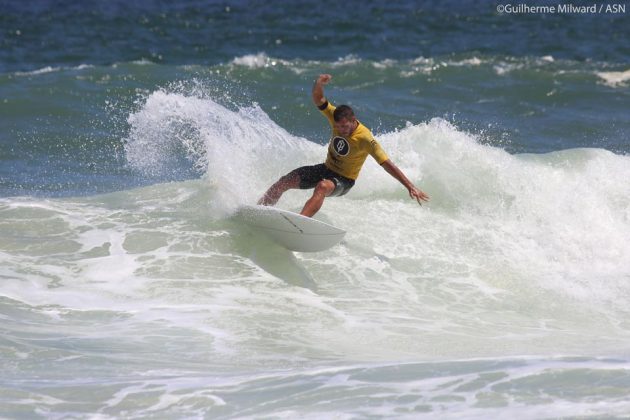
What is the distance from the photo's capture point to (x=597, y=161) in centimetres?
1313

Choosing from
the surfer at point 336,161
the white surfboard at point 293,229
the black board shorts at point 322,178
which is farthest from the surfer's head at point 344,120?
the white surfboard at point 293,229

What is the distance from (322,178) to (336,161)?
0.72ft

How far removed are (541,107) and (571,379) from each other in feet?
44.4

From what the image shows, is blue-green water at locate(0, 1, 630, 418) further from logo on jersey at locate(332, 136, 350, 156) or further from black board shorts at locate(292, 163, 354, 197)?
logo on jersey at locate(332, 136, 350, 156)

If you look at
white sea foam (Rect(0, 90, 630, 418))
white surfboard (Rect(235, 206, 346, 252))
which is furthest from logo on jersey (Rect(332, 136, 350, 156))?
white sea foam (Rect(0, 90, 630, 418))

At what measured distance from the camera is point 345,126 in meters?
9.31

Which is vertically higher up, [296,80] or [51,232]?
[296,80]

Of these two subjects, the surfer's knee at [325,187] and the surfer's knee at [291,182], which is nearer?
the surfer's knee at [325,187]

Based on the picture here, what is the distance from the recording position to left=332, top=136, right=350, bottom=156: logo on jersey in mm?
9508

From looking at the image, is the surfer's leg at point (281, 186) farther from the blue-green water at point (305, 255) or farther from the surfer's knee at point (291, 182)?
the blue-green water at point (305, 255)

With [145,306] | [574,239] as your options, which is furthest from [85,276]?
[574,239]

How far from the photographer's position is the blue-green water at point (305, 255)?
6.30 meters

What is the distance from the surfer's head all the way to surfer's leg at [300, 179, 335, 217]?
0.52 m

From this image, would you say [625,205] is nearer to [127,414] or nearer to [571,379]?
[571,379]
